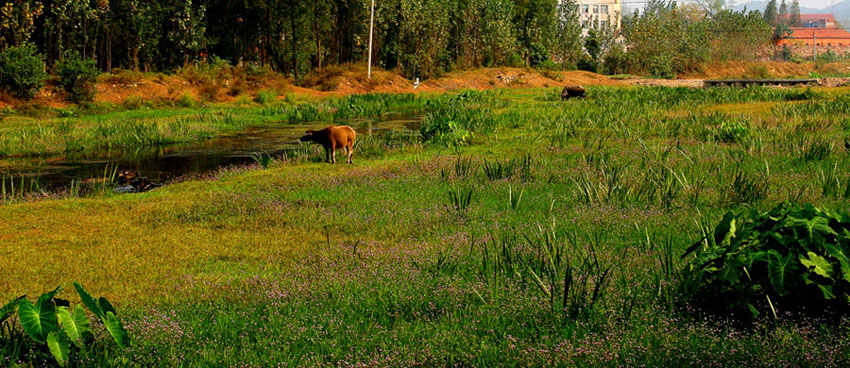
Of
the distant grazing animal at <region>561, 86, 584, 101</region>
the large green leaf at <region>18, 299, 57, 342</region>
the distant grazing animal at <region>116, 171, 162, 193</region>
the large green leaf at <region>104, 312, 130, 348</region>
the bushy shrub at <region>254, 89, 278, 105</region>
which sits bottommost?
the distant grazing animal at <region>116, 171, 162, 193</region>

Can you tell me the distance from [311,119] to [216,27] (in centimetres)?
1591

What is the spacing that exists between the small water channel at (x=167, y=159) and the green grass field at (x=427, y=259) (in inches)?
91.6

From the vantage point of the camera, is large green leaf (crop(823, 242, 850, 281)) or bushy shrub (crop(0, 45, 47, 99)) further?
bushy shrub (crop(0, 45, 47, 99))

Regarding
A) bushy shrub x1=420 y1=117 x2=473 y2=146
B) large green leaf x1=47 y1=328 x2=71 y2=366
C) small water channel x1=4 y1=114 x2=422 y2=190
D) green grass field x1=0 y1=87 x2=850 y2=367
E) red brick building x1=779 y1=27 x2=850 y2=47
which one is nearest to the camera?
large green leaf x1=47 y1=328 x2=71 y2=366

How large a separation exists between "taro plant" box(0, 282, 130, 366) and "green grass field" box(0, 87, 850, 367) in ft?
0.50

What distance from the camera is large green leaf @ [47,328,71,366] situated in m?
4.80

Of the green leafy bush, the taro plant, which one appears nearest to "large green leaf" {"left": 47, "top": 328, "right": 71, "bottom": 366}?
the taro plant

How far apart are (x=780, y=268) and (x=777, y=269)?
2cm

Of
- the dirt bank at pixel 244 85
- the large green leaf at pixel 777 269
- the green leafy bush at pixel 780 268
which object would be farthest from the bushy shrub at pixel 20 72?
the large green leaf at pixel 777 269

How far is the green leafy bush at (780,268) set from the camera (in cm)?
537

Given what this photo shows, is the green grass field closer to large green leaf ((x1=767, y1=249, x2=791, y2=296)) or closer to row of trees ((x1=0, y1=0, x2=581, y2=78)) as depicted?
large green leaf ((x1=767, y1=249, x2=791, y2=296))

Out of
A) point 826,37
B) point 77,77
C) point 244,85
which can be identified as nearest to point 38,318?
point 77,77

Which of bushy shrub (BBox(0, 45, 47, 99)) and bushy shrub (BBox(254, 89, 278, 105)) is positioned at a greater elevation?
bushy shrub (BBox(0, 45, 47, 99))

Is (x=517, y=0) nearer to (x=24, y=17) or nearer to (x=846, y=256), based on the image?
(x=24, y=17)
